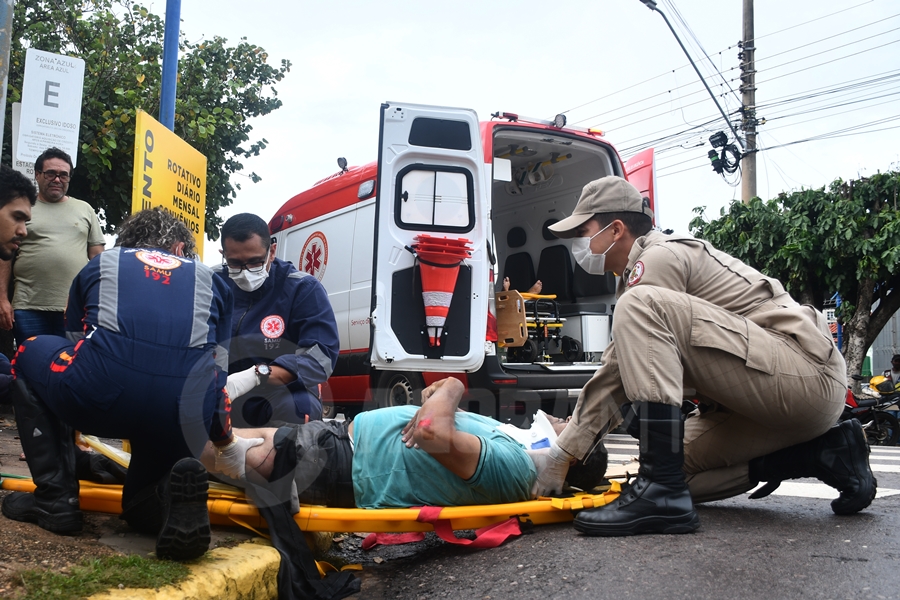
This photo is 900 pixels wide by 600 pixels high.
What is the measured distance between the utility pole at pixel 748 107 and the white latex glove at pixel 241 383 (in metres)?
14.5

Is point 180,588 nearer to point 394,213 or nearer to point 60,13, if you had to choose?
point 394,213

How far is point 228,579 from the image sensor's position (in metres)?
2.11

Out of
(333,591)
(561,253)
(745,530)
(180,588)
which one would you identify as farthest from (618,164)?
(180,588)

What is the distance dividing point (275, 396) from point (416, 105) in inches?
108

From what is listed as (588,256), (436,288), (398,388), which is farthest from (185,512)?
(398,388)

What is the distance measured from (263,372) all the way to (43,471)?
1.02 metres

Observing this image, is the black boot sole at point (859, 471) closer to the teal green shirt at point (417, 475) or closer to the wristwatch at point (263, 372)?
the teal green shirt at point (417, 475)

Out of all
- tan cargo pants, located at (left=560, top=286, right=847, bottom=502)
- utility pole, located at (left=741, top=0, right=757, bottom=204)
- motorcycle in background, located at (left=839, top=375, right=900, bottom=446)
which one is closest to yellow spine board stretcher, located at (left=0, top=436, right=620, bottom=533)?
tan cargo pants, located at (left=560, top=286, right=847, bottom=502)

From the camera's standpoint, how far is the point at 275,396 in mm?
3359

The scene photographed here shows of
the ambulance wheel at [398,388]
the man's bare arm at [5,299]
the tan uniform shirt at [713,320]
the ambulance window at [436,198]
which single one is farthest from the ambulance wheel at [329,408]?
the tan uniform shirt at [713,320]

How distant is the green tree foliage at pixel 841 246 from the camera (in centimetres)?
1298

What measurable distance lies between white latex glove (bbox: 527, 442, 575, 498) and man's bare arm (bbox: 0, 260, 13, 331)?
2618 mm

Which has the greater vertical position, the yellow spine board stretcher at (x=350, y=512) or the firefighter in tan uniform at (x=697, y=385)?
→ the firefighter in tan uniform at (x=697, y=385)

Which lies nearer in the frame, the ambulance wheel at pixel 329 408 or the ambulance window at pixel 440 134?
the ambulance window at pixel 440 134
